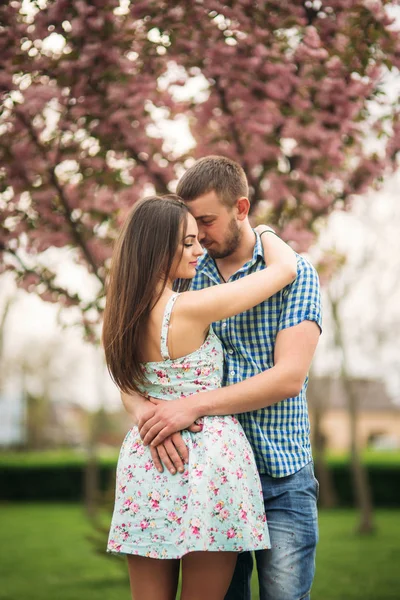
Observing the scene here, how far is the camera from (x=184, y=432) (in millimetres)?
2396

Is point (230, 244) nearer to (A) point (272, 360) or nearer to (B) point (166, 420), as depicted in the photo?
(A) point (272, 360)

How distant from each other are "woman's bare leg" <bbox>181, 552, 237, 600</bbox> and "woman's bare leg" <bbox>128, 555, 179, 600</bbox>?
0.10 metres

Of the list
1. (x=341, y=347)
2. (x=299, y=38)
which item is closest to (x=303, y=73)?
(x=299, y=38)

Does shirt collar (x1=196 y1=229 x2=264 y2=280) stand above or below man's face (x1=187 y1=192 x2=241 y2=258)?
below

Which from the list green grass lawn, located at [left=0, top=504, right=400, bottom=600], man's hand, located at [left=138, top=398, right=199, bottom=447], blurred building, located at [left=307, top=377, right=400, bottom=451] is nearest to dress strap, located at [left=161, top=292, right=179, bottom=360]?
man's hand, located at [left=138, top=398, right=199, bottom=447]

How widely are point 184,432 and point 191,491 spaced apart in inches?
7.9

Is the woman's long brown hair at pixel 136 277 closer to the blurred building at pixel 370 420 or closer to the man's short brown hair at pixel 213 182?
the man's short brown hair at pixel 213 182

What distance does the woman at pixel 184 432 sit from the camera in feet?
7.48

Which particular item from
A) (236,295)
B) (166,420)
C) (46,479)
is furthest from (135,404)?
(46,479)

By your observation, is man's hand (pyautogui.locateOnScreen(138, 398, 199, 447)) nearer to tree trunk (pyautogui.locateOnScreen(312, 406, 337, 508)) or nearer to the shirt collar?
the shirt collar

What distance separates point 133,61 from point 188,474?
108 inches

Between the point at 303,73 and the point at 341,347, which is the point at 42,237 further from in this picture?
the point at 341,347

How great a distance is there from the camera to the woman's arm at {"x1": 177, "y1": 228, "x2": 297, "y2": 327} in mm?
2377

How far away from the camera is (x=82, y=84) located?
4.14m
